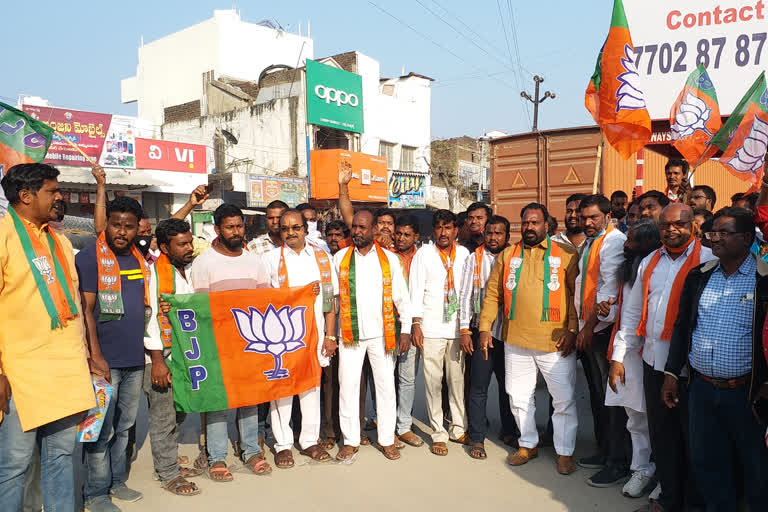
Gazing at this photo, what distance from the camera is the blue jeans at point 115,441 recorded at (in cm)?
367

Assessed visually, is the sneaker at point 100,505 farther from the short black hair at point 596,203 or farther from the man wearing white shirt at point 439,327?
the short black hair at point 596,203

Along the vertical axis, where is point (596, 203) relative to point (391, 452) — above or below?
above

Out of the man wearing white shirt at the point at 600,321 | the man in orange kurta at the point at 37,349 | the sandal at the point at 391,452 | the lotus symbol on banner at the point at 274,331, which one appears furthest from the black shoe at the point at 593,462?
the man in orange kurta at the point at 37,349

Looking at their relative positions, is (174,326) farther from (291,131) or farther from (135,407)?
(291,131)

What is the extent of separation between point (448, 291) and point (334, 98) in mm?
21765

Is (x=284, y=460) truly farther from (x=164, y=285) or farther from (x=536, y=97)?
(x=536, y=97)

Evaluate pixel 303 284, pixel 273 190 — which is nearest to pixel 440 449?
pixel 303 284

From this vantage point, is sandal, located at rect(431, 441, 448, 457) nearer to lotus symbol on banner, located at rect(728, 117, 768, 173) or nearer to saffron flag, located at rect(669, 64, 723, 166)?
lotus symbol on banner, located at rect(728, 117, 768, 173)

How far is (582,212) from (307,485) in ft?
9.92

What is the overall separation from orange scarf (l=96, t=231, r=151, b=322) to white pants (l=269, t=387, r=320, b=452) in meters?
1.48

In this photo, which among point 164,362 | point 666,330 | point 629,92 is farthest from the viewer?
point 629,92

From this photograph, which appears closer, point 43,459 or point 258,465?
point 43,459

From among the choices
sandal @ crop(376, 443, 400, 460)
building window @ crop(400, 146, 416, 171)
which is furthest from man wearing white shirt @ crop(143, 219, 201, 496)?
building window @ crop(400, 146, 416, 171)

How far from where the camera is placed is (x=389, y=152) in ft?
94.7
